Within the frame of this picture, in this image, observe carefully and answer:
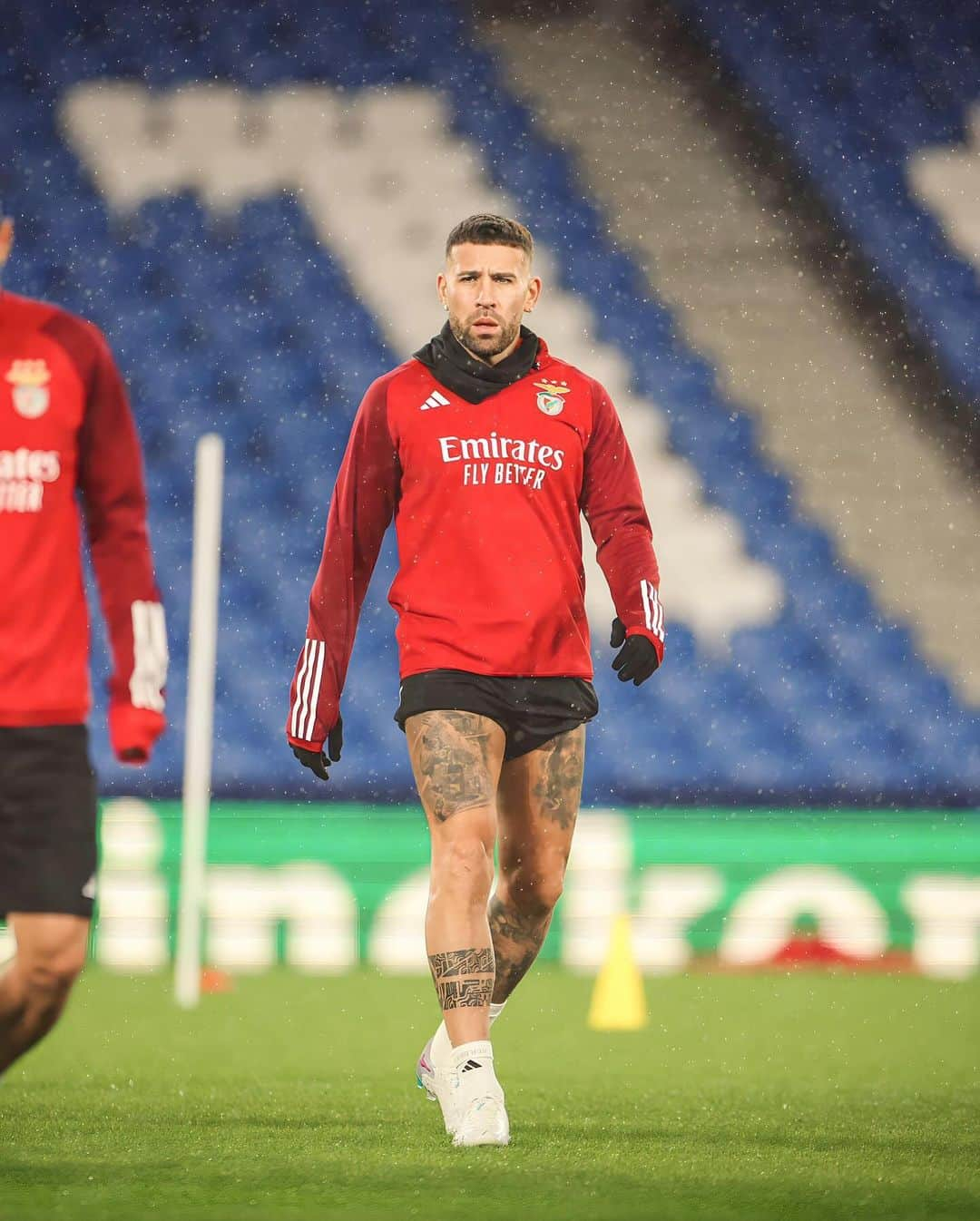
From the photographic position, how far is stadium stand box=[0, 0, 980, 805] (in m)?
10.6

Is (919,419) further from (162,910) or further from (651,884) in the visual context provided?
(162,910)

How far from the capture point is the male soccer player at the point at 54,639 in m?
3.09

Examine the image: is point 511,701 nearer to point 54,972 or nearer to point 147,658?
point 147,658

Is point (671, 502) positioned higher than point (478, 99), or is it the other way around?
point (478, 99)

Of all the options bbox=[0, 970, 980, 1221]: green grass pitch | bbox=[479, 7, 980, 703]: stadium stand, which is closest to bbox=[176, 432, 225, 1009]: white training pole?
bbox=[0, 970, 980, 1221]: green grass pitch

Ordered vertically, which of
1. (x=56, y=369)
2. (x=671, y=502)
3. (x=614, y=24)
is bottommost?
(x=56, y=369)

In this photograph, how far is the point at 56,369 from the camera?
10.6 ft

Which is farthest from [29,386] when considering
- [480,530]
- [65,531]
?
[480,530]

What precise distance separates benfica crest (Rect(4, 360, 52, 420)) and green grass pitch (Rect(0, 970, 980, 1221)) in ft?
4.15

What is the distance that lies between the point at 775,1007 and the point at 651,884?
77.7 inches

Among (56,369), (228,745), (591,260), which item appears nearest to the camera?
(56,369)

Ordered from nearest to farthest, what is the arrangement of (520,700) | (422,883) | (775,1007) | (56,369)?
1. (56,369)
2. (520,700)
3. (775,1007)
4. (422,883)

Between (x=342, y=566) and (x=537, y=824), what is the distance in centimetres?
71

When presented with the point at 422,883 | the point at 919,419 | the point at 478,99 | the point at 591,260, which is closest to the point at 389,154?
the point at 478,99
